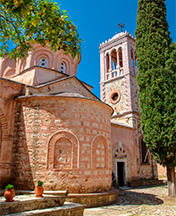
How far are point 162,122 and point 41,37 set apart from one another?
6.79 meters

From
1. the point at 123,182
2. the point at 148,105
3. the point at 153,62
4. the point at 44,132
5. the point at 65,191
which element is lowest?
the point at 123,182

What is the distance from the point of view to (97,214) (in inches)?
243

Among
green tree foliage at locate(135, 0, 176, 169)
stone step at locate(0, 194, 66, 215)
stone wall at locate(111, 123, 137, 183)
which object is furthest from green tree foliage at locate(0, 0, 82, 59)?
stone wall at locate(111, 123, 137, 183)

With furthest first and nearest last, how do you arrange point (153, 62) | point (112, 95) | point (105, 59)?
1. point (105, 59)
2. point (112, 95)
3. point (153, 62)

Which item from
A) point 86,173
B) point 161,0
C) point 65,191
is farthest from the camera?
point 161,0

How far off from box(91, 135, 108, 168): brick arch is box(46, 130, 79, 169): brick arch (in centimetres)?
76

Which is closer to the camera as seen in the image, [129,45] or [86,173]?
→ [86,173]

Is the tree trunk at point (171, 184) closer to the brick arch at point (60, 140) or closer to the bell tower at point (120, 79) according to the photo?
the brick arch at point (60, 140)

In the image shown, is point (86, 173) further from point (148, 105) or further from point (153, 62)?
point (153, 62)

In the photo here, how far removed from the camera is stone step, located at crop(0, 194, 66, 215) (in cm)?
414

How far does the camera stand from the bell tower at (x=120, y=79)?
18.5m

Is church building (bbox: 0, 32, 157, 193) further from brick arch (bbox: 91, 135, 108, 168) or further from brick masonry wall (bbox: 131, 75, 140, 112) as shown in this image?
brick masonry wall (bbox: 131, 75, 140, 112)

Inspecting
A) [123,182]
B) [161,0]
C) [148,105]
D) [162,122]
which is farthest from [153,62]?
[123,182]

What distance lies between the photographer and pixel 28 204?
4.53 meters
